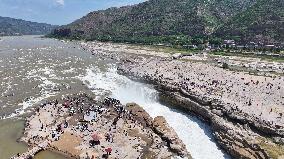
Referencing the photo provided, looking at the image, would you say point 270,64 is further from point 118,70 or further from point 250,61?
point 118,70

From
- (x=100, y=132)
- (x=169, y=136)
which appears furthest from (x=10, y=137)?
(x=169, y=136)

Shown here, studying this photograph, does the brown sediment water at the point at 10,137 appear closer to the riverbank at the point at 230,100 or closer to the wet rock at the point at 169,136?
the wet rock at the point at 169,136

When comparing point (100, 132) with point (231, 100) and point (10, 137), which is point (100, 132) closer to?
point (10, 137)

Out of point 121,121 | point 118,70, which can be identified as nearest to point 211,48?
point 118,70

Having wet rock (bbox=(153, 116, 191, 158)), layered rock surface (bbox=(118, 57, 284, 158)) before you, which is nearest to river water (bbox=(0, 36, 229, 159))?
wet rock (bbox=(153, 116, 191, 158))

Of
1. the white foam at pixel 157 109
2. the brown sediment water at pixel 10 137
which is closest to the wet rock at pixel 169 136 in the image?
the white foam at pixel 157 109

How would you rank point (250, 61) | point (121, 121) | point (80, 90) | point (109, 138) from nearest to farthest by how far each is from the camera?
point (109, 138) → point (121, 121) → point (80, 90) → point (250, 61)
